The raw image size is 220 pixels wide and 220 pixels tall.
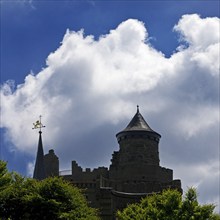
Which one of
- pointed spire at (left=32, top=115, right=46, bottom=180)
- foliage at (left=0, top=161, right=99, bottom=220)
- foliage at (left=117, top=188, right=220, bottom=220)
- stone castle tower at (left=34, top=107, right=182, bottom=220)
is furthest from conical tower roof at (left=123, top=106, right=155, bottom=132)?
foliage at (left=117, top=188, right=220, bottom=220)

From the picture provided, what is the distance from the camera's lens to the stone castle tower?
85.1 meters

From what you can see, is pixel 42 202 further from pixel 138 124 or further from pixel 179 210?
pixel 138 124

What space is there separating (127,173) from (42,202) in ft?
132

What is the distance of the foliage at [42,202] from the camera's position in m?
56.5

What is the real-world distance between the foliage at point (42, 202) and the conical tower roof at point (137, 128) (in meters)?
40.1

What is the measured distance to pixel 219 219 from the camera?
48406 mm

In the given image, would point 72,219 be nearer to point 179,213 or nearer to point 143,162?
point 179,213

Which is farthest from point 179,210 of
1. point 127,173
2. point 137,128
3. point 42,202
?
point 137,128

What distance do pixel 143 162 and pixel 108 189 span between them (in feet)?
44.5

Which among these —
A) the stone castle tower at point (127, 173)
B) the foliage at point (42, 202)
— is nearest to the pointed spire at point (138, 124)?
the stone castle tower at point (127, 173)

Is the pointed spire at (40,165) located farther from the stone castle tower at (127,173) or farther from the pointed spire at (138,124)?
the pointed spire at (138,124)

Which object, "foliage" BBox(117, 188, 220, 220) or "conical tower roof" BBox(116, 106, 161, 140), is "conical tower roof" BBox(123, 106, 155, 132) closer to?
"conical tower roof" BBox(116, 106, 161, 140)

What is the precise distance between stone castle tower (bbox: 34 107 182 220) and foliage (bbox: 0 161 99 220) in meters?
24.9

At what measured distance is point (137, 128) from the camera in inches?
3915
